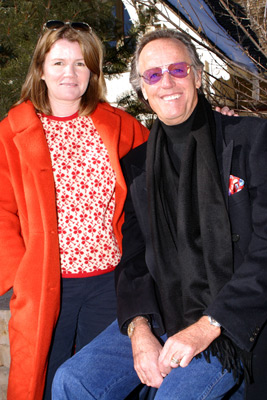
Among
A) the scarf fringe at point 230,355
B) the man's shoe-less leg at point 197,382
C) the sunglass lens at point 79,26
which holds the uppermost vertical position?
the sunglass lens at point 79,26

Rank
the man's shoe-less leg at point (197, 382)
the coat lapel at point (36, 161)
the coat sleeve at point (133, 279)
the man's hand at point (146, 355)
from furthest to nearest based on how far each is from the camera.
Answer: the coat lapel at point (36, 161) < the coat sleeve at point (133, 279) < the man's hand at point (146, 355) < the man's shoe-less leg at point (197, 382)

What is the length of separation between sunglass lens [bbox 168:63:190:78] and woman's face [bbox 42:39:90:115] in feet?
1.92

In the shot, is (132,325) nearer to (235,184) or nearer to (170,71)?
(235,184)

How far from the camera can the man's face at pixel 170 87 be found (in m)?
2.42

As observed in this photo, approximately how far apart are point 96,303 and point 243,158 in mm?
1162

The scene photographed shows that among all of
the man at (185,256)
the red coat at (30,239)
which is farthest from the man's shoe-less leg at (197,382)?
the red coat at (30,239)

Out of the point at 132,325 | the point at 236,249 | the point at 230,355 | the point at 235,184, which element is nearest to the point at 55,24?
the point at 235,184

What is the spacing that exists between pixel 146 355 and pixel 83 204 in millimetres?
885

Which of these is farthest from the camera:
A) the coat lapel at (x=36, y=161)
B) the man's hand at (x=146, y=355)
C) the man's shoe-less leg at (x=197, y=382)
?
the coat lapel at (x=36, y=161)

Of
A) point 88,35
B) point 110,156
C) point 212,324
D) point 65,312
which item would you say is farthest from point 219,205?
point 88,35

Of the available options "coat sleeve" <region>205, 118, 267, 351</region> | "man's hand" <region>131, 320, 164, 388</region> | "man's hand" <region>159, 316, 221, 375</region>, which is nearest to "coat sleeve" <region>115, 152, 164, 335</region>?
"man's hand" <region>131, 320, 164, 388</region>

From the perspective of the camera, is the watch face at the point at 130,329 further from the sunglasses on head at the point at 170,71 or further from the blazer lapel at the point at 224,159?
the sunglasses on head at the point at 170,71

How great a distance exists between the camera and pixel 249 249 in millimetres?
2150

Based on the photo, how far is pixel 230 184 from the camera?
226 cm
